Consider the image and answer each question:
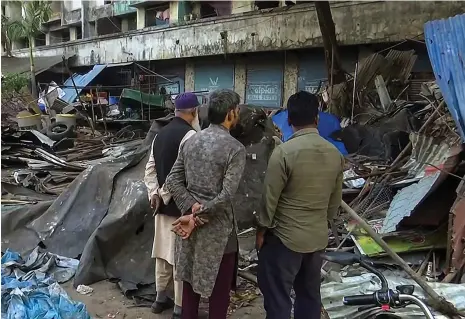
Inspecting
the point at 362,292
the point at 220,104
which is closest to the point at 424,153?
the point at 362,292

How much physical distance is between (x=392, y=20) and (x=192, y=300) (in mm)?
11804

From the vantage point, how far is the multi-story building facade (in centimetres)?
1286

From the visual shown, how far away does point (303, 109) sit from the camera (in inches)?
106

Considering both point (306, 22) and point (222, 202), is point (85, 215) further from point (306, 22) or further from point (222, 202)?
point (306, 22)

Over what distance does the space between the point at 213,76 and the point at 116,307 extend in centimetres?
1648

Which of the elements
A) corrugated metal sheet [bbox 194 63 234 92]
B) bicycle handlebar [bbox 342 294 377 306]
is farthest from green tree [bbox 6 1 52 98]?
bicycle handlebar [bbox 342 294 377 306]

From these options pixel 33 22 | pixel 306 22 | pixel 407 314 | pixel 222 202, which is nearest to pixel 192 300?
pixel 222 202

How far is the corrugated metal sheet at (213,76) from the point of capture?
18.8m

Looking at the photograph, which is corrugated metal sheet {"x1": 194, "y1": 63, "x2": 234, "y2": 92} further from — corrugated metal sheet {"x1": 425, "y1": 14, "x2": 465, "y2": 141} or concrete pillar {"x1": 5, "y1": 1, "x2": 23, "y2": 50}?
corrugated metal sheet {"x1": 425, "y1": 14, "x2": 465, "y2": 141}

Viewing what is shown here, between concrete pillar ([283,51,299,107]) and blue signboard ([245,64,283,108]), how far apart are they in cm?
29

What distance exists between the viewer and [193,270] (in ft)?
9.33

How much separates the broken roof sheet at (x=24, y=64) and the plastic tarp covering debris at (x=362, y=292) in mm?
24295

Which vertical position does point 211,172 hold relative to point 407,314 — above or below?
above

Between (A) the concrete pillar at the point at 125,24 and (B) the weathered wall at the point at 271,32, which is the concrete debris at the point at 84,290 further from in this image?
(A) the concrete pillar at the point at 125,24
